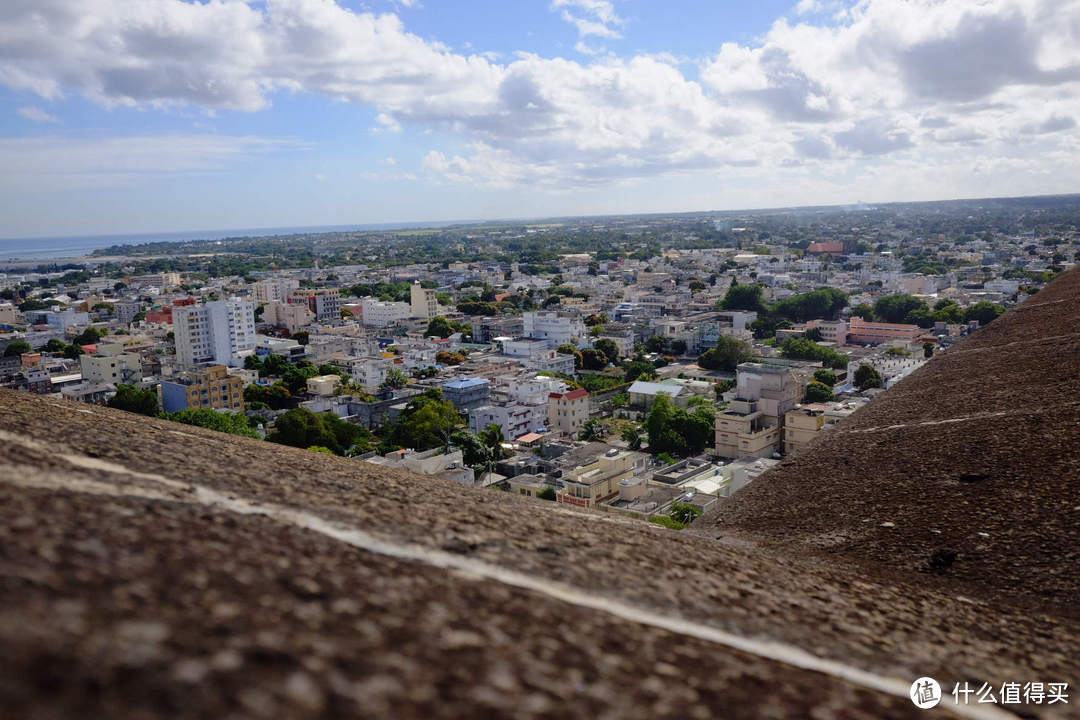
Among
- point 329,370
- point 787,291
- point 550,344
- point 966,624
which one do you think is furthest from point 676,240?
point 966,624

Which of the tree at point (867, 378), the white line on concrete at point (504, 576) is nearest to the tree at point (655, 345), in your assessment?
the tree at point (867, 378)

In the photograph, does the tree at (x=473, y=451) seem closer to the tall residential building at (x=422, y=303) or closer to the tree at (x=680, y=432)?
the tree at (x=680, y=432)

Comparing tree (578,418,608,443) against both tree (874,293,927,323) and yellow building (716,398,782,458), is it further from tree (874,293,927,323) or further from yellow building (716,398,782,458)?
tree (874,293,927,323)

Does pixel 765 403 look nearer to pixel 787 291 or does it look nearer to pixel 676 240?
pixel 787 291

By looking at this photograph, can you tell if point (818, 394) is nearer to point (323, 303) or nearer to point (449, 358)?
point (449, 358)

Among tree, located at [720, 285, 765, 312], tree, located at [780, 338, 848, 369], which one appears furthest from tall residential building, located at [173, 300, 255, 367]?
tree, located at [720, 285, 765, 312]
